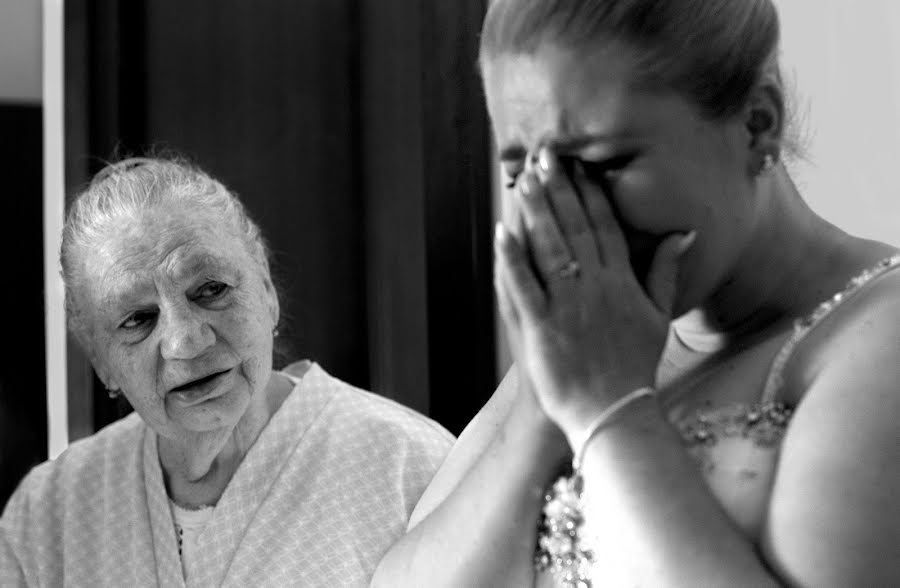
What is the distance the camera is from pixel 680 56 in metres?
0.86

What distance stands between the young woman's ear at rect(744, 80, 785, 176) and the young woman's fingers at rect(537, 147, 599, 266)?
139 mm

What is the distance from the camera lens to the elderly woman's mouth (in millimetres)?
1881

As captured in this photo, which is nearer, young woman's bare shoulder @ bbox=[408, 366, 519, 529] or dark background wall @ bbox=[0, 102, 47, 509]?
young woman's bare shoulder @ bbox=[408, 366, 519, 529]

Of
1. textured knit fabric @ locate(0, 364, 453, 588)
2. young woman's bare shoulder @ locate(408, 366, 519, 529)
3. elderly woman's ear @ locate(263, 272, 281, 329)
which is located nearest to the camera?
young woman's bare shoulder @ locate(408, 366, 519, 529)

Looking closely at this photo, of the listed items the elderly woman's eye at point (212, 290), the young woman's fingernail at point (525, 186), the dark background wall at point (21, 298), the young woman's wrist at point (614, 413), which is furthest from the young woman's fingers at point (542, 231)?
the dark background wall at point (21, 298)

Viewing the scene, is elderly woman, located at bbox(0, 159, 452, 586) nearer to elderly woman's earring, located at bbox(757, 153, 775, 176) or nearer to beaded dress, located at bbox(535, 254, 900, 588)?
beaded dress, located at bbox(535, 254, 900, 588)

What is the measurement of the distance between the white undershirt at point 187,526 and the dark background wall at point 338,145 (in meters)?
0.47

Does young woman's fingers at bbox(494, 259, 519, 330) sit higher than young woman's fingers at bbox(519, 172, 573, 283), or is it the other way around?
young woman's fingers at bbox(519, 172, 573, 283)

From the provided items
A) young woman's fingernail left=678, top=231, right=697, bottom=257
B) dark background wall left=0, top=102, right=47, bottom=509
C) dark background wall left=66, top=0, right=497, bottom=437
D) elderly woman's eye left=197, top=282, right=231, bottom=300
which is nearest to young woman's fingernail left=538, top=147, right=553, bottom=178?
young woman's fingernail left=678, top=231, right=697, bottom=257

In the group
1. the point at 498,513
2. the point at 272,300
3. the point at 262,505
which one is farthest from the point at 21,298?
the point at 498,513

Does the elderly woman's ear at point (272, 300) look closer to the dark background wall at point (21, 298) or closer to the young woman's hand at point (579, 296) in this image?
the dark background wall at point (21, 298)

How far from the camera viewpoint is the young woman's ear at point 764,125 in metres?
0.89

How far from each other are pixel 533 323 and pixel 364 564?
3.35 feet

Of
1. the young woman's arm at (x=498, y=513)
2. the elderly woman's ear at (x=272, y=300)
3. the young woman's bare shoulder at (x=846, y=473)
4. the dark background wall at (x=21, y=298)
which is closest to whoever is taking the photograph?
the young woman's bare shoulder at (x=846, y=473)
